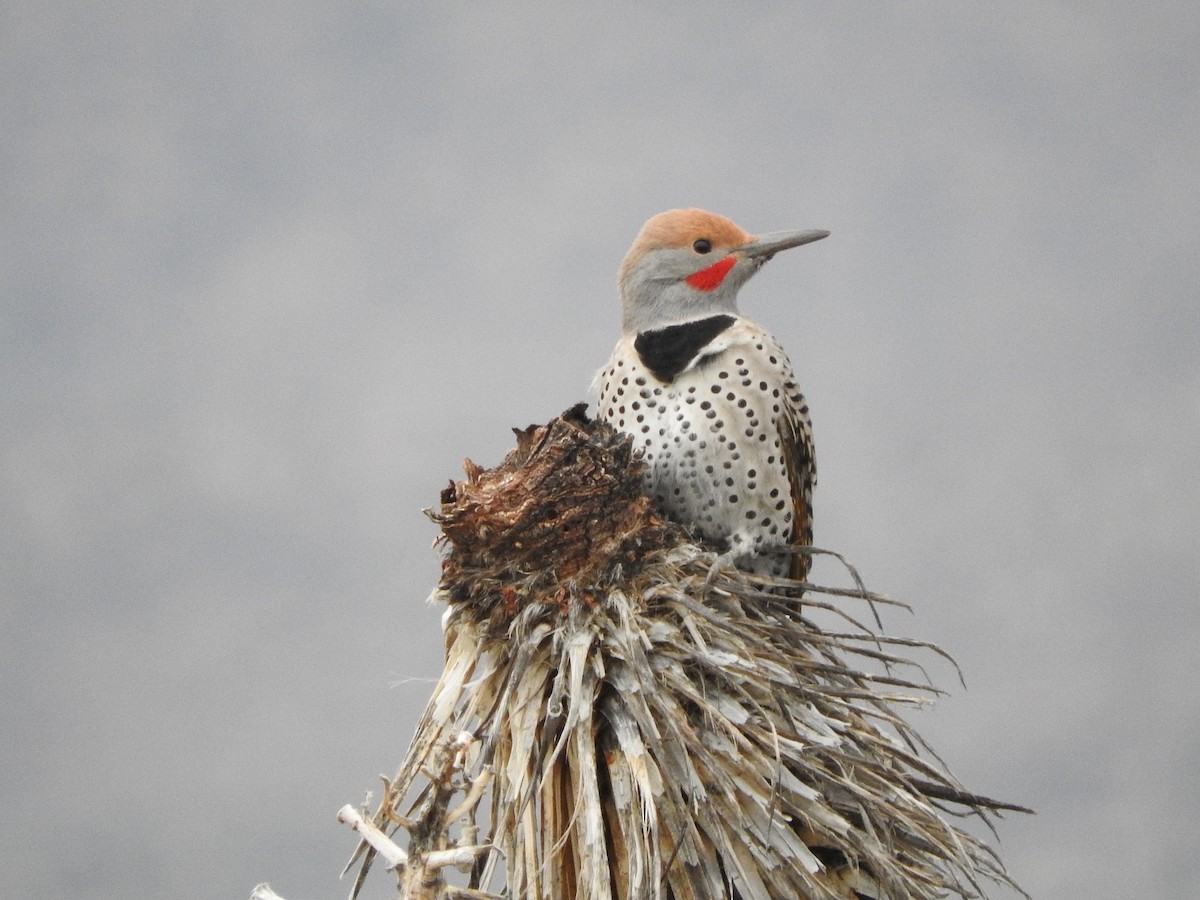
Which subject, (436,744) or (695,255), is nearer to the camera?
(436,744)

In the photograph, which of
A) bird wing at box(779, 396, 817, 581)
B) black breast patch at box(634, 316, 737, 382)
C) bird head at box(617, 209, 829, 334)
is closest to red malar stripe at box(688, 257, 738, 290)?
bird head at box(617, 209, 829, 334)

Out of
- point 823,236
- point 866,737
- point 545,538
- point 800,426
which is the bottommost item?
point 866,737

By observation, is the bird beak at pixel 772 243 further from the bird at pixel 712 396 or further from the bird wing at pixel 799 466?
the bird wing at pixel 799 466

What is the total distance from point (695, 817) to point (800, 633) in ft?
3.01

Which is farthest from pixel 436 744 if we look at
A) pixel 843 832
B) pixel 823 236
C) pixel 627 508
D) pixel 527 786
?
pixel 823 236

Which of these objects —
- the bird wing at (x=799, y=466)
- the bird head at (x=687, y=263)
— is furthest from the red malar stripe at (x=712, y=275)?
the bird wing at (x=799, y=466)

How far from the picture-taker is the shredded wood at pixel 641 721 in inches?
189

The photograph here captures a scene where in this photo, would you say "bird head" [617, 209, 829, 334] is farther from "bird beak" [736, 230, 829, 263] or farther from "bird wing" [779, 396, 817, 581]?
"bird wing" [779, 396, 817, 581]

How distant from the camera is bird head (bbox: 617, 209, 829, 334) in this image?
20.6 ft

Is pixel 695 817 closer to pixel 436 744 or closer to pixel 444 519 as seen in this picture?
pixel 436 744

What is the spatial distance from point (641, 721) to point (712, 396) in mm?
1722

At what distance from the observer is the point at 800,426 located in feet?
20.7

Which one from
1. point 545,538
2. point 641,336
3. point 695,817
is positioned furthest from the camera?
point 641,336

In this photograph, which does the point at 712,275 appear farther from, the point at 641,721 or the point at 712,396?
the point at 641,721
